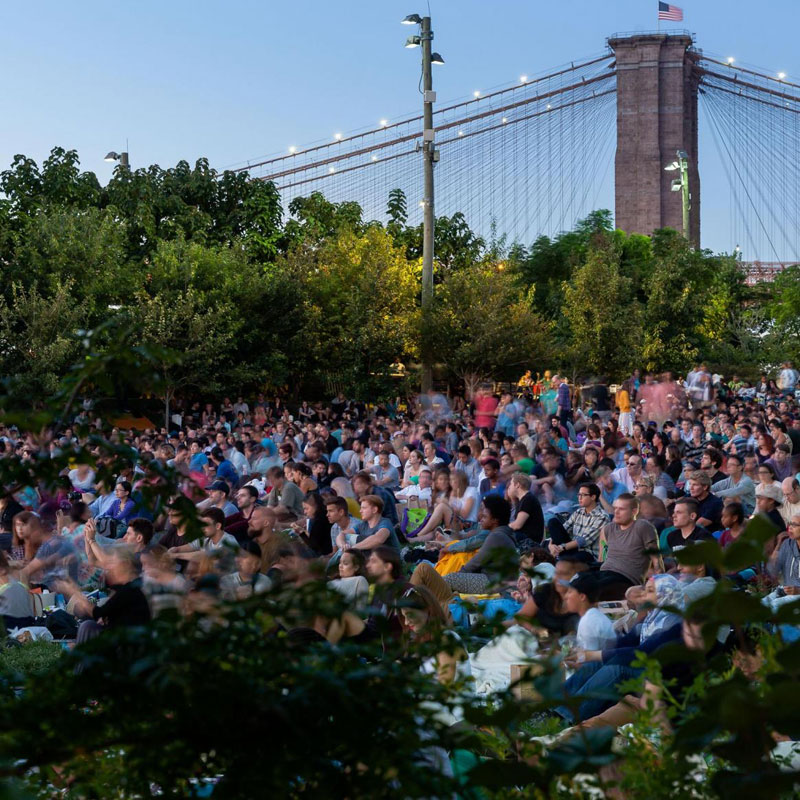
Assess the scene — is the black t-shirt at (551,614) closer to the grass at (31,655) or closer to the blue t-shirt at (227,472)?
the grass at (31,655)

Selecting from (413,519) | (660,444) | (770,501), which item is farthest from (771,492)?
(660,444)

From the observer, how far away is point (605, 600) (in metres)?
7.99

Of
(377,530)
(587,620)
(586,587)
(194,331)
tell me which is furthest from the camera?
(194,331)

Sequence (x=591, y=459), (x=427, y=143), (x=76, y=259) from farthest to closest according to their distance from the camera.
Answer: (x=76, y=259) < (x=427, y=143) < (x=591, y=459)

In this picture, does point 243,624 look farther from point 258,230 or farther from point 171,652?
point 258,230

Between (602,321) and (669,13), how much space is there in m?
44.8

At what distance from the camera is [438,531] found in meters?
12.1

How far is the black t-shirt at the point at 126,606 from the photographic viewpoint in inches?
245

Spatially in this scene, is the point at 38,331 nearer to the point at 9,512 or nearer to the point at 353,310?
the point at 353,310

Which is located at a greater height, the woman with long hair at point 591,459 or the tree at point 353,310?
the tree at point 353,310

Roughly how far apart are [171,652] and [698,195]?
7561 centimetres

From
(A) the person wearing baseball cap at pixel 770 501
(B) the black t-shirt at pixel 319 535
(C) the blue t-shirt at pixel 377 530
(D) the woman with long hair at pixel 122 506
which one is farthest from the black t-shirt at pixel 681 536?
(D) the woman with long hair at pixel 122 506

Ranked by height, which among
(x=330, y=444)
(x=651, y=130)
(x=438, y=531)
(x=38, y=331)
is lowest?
(x=438, y=531)

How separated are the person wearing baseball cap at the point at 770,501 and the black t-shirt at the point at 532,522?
1.95 metres
